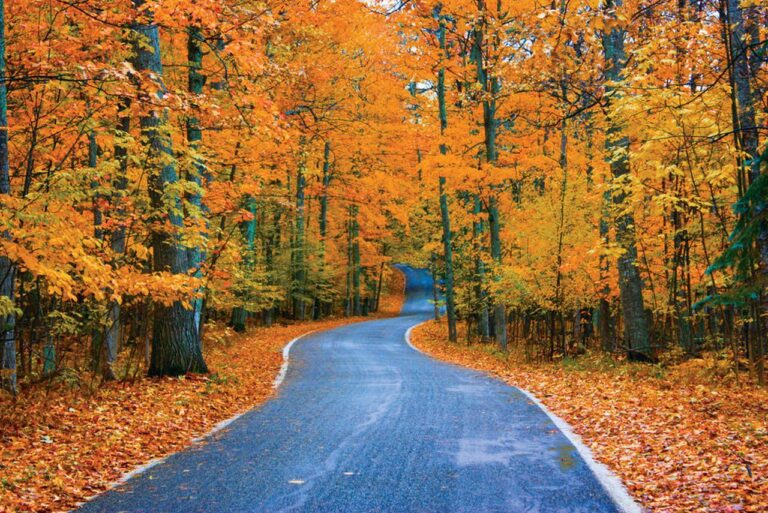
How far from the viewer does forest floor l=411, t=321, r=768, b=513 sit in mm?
4914

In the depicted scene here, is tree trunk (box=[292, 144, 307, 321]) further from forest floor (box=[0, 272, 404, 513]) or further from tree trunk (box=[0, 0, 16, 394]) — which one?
tree trunk (box=[0, 0, 16, 394])

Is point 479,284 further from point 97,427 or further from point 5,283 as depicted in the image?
point 5,283

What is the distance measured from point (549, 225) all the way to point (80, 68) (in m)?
11.6

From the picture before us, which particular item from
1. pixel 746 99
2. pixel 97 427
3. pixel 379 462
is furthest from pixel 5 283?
pixel 746 99

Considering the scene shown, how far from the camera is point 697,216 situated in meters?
11.2

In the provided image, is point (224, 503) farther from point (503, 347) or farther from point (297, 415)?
point (503, 347)

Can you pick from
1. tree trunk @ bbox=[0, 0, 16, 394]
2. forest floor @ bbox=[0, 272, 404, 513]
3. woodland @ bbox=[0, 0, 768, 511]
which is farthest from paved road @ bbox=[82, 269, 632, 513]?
tree trunk @ bbox=[0, 0, 16, 394]

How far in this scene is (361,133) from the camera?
22.8 meters

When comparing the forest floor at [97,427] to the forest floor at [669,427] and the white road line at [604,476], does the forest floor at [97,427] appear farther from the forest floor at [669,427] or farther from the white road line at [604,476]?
the forest floor at [669,427]

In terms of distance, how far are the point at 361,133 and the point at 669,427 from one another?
57.5 ft

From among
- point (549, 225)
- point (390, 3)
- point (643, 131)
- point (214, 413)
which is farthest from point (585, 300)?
point (214, 413)

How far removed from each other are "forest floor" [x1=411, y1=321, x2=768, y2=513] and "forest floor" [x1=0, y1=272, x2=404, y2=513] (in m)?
4.74

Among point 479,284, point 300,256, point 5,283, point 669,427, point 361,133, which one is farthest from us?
point 300,256

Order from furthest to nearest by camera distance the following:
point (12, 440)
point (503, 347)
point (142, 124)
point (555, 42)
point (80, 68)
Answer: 1. point (503, 347)
2. point (142, 124)
3. point (555, 42)
4. point (12, 440)
5. point (80, 68)
